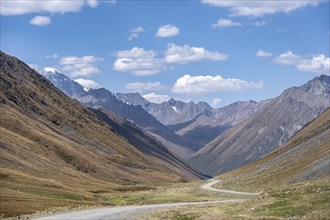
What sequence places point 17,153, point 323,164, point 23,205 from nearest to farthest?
1. point 23,205
2. point 323,164
3. point 17,153

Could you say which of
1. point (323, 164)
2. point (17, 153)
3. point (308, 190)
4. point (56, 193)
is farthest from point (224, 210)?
point (17, 153)

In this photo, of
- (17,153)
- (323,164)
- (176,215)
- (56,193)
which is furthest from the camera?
(17,153)

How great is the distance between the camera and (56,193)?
11562 centimetres

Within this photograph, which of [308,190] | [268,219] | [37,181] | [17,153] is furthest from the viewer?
[17,153]

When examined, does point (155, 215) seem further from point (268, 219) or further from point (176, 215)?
point (268, 219)

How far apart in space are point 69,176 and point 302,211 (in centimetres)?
14227

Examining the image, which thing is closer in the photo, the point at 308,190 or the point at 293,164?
the point at 308,190

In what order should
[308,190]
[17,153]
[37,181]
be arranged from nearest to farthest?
[308,190] → [37,181] → [17,153]

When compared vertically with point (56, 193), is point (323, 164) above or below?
above

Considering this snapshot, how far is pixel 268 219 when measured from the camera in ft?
153

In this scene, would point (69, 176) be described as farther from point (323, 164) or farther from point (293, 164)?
point (323, 164)

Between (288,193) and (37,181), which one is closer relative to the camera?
(288,193)

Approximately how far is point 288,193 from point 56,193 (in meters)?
68.9

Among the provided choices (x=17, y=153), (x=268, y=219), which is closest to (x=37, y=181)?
(x=17, y=153)
